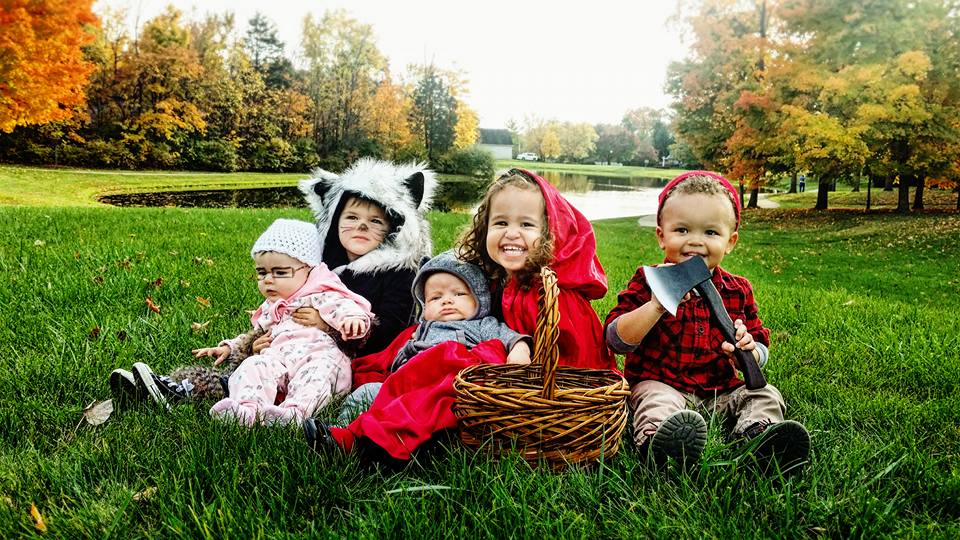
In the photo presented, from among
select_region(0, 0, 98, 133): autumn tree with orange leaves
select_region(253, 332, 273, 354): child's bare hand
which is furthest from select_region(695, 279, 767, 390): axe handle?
select_region(0, 0, 98, 133): autumn tree with orange leaves

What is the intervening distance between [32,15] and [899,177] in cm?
2471

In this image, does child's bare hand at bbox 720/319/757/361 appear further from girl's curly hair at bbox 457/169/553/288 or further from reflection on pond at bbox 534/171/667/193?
reflection on pond at bbox 534/171/667/193

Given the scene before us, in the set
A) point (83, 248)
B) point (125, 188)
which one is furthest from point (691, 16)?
point (83, 248)

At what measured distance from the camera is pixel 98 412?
9.66 ft

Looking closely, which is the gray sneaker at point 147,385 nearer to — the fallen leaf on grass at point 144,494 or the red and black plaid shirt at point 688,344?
the fallen leaf on grass at point 144,494

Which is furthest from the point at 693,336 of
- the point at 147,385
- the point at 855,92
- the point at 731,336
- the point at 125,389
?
the point at 855,92

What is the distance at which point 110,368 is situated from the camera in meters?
3.53

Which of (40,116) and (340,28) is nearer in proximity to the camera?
(40,116)

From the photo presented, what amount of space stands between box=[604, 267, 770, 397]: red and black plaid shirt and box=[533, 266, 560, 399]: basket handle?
0.73m

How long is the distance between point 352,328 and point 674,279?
5.59 ft

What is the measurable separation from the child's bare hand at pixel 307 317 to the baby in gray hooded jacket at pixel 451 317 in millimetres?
480

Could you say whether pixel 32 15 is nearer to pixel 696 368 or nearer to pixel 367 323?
pixel 367 323

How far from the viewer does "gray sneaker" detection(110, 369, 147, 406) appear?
301 centimetres

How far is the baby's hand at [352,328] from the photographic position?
3389 mm
